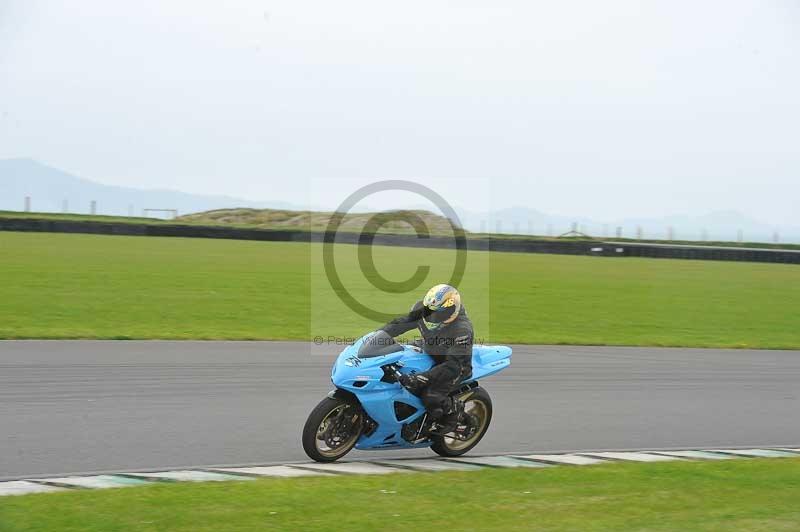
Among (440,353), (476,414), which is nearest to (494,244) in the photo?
(476,414)

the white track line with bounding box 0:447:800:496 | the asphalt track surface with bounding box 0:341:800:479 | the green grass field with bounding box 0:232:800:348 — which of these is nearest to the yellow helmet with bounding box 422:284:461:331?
the white track line with bounding box 0:447:800:496

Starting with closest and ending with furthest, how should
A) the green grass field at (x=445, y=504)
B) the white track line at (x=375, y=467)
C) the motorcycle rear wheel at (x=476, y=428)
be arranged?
the green grass field at (x=445, y=504)
the white track line at (x=375, y=467)
the motorcycle rear wheel at (x=476, y=428)

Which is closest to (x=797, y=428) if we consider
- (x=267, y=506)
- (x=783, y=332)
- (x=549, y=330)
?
(x=267, y=506)

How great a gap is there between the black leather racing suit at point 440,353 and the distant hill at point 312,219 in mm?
35313

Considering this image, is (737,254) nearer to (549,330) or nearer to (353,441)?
(549,330)

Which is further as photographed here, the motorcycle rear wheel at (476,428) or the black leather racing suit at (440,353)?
the motorcycle rear wheel at (476,428)

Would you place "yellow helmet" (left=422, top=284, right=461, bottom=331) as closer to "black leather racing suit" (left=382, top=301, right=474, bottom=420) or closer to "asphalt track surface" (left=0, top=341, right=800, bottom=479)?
"black leather racing suit" (left=382, top=301, right=474, bottom=420)

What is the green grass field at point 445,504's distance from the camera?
627 cm

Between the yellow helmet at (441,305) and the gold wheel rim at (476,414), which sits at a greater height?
the yellow helmet at (441,305)

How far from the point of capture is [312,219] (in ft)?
179

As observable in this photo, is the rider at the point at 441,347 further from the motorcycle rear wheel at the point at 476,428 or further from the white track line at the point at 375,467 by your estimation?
the white track line at the point at 375,467

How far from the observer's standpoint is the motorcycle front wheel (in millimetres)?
8203

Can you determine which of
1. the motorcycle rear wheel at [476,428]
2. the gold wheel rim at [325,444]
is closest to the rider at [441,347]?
the motorcycle rear wheel at [476,428]

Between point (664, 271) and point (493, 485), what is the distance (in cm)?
3078
